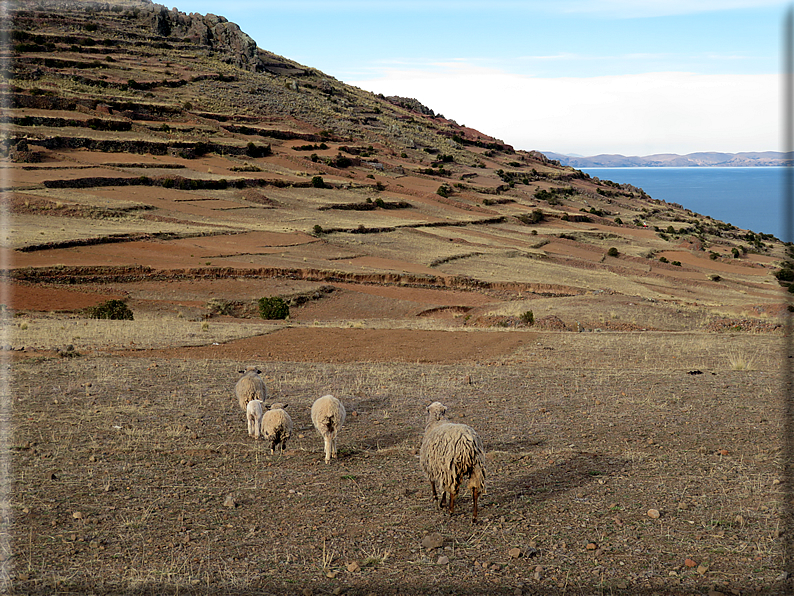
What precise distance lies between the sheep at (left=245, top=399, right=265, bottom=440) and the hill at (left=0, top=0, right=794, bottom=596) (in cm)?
28

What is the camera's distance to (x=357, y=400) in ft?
49.8

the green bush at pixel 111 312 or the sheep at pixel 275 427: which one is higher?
the sheep at pixel 275 427

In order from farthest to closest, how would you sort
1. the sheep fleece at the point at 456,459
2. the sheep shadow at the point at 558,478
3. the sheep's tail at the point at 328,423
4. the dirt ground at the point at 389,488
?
1. the sheep's tail at the point at 328,423
2. the sheep shadow at the point at 558,478
3. the sheep fleece at the point at 456,459
4. the dirt ground at the point at 389,488

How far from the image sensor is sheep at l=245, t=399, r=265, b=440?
38.7ft

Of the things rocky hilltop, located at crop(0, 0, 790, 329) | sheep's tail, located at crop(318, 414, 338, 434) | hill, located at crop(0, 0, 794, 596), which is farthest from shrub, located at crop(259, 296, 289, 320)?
sheep's tail, located at crop(318, 414, 338, 434)

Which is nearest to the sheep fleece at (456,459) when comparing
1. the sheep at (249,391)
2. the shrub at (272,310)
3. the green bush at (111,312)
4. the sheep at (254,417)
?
the sheep at (254,417)

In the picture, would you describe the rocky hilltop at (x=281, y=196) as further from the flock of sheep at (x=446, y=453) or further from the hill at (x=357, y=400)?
the flock of sheep at (x=446, y=453)

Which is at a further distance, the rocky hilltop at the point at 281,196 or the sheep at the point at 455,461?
the rocky hilltop at the point at 281,196

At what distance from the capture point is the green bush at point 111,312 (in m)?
28.8

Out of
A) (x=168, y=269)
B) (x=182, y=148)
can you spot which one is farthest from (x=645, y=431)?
(x=182, y=148)

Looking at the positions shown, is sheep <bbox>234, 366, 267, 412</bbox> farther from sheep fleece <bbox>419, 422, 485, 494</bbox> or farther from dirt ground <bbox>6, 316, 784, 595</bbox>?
sheep fleece <bbox>419, 422, 485, 494</bbox>

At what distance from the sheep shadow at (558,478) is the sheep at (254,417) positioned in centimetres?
469

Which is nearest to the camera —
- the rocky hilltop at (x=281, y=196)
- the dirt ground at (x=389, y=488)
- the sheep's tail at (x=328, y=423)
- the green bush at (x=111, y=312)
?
the dirt ground at (x=389, y=488)

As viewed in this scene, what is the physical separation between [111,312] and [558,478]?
24.7 metres
